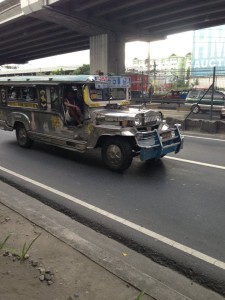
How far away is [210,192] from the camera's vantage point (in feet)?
19.9

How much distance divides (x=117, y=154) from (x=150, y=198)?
1801 mm

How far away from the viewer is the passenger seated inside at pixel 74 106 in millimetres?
7938

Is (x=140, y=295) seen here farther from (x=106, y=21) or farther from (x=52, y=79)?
(x=106, y=21)

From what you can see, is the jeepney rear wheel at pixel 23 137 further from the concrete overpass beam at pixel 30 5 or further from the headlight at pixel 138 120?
the concrete overpass beam at pixel 30 5

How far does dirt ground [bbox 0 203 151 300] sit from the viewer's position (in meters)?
2.88

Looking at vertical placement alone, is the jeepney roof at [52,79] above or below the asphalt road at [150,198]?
above

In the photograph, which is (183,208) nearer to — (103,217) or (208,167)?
(103,217)

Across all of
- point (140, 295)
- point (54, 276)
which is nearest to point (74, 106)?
point (54, 276)

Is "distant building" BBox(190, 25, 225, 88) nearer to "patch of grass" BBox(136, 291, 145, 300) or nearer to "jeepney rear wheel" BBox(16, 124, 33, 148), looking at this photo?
"jeepney rear wheel" BBox(16, 124, 33, 148)

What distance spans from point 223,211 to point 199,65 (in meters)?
66.0

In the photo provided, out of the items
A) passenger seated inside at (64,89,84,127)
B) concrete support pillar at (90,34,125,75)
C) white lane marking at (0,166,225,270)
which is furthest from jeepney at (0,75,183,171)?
concrete support pillar at (90,34,125,75)

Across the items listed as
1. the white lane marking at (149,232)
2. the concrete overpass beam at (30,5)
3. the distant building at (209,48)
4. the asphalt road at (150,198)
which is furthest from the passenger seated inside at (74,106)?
the distant building at (209,48)

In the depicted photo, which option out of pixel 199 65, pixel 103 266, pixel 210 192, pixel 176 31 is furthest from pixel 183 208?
pixel 199 65

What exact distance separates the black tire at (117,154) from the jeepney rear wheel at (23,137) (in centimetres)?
318
